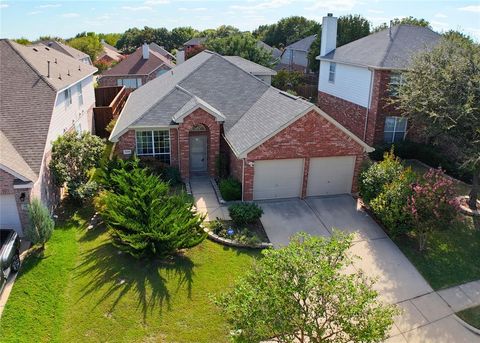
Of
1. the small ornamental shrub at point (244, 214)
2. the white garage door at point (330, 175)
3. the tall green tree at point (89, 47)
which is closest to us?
the small ornamental shrub at point (244, 214)

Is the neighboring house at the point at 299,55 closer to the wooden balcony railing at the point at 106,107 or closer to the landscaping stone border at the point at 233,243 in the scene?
the wooden balcony railing at the point at 106,107

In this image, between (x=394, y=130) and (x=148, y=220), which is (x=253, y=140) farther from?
(x=394, y=130)

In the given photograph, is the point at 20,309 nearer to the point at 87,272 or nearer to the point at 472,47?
the point at 87,272

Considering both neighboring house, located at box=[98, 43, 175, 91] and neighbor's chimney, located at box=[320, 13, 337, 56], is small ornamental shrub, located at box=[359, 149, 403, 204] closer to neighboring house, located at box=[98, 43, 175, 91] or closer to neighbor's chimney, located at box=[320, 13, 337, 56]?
neighbor's chimney, located at box=[320, 13, 337, 56]

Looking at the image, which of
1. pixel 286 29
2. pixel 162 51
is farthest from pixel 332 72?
pixel 286 29

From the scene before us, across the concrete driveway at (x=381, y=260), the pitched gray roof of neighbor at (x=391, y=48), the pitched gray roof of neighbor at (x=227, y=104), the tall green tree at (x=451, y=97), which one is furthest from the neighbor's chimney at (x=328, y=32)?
the concrete driveway at (x=381, y=260)

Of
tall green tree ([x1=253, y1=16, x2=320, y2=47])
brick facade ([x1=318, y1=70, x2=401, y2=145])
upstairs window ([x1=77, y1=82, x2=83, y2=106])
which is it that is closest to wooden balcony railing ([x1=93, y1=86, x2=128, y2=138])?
upstairs window ([x1=77, y1=82, x2=83, y2=106])
